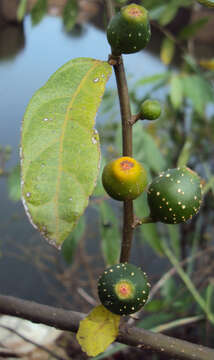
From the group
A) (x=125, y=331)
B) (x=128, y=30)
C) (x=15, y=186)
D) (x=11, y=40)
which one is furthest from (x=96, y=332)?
(x=11, y=40)

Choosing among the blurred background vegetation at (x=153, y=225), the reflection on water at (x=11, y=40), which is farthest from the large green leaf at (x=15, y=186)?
the reflection on water at (x=11, y=40)

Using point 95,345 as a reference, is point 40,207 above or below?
above

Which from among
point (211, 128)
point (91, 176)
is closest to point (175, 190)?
point (91, 176)

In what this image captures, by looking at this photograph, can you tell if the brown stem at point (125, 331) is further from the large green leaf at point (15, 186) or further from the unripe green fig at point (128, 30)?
the large green leaf at point (15, 186)

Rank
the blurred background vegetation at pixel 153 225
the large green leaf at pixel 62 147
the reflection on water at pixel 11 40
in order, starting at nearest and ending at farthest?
the large green leaf at pixel 62 147
the blurred background vegetation at pixel 153 225
the reflection on water at pixel 11 40

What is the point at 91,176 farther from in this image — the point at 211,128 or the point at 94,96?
the point at 211,128

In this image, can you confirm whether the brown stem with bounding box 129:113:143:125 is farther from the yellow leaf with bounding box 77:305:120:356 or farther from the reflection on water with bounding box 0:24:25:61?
the reflection on water with bounding box 0:24:25:61

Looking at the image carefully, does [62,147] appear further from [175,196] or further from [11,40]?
[11,40]

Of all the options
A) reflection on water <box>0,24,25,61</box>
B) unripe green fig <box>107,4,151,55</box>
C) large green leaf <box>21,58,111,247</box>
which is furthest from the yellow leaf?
reflection on water <box>0,24,25,61</box>
